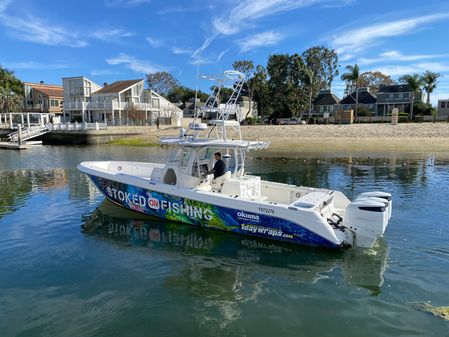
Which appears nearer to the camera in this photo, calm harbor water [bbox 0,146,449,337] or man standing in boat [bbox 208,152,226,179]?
calm harbor water [bbox 0,146,449,337]

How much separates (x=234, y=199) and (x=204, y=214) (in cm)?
117

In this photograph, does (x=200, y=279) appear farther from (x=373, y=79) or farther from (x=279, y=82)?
(x=373, y=79)

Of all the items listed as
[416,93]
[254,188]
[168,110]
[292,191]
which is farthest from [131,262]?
[416,93]

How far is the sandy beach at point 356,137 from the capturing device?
36219mm

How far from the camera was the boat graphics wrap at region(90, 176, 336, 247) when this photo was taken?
9383 millimetres

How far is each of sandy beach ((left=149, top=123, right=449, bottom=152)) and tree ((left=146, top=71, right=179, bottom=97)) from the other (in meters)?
53.1

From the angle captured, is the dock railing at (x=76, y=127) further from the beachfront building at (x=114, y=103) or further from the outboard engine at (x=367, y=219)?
the outboard engine at (x=367, y=219)

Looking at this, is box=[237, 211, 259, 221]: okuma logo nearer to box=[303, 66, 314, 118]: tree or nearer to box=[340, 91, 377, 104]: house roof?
box=[303, 66, 314, 118]: tree

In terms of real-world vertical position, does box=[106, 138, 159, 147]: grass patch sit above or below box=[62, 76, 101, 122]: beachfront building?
below

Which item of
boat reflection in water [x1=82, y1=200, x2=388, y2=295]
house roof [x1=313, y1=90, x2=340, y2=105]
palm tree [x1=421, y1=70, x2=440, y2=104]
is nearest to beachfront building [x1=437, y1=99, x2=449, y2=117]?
palm tree [x1=421, y1=70, x2=440, y2=104]

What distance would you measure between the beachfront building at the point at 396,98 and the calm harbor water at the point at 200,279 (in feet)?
216

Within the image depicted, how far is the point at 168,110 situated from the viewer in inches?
2874

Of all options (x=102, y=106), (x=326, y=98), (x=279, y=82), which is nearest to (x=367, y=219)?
(x=102, y=106)

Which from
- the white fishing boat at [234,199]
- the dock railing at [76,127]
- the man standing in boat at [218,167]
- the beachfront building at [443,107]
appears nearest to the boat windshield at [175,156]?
the white fishing boat at [234,199]
